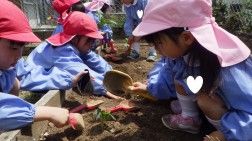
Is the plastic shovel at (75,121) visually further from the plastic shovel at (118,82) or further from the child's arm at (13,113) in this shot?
the plastic shovel at (118,82)

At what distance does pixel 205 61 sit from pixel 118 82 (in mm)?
916

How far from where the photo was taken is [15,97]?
1635 mm

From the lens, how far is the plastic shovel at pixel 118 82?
7.34 ft

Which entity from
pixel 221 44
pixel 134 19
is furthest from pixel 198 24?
pixel 134 19

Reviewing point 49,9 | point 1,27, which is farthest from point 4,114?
point 49,9

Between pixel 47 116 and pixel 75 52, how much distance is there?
1.12 metres

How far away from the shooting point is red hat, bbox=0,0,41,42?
166cm

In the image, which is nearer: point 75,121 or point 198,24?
point 198,24

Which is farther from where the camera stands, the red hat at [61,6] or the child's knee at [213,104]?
the red hat at [61,6]

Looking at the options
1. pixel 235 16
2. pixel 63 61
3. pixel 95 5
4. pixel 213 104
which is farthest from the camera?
pixel 235 16

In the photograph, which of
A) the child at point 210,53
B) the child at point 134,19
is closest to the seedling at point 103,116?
the child at point 210,53

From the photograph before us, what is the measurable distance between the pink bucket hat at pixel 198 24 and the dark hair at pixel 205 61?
0.06 m

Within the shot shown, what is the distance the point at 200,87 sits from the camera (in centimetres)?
152
